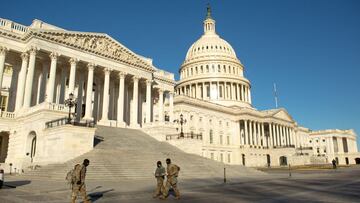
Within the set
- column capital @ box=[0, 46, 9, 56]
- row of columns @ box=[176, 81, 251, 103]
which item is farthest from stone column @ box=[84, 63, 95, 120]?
row of columns @ box=[176, 81, 251, 103]

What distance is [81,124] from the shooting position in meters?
30.2

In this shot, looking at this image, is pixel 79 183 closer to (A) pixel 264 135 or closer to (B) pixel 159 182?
(B) pixel 159 182

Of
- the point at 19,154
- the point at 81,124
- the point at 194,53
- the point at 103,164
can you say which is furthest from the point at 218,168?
the point at 194,53

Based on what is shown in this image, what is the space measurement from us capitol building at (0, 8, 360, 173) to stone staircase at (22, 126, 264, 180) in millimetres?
2663

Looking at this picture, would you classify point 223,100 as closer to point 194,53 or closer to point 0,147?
point 194,53

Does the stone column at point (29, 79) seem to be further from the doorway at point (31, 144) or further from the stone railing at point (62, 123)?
the stone railing at point (62, 123)

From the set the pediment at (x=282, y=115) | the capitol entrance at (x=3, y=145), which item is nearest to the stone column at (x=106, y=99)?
the capitol entrance at (x=3, y=145)

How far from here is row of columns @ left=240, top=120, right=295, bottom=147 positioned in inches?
3485

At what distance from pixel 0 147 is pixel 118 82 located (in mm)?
22731

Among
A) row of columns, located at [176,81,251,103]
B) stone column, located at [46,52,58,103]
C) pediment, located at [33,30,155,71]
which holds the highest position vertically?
row of columns, located at [176,81,251,103]

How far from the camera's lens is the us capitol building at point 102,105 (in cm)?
3303

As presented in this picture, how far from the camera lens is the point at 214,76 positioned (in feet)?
343

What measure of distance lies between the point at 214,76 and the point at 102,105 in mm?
59870

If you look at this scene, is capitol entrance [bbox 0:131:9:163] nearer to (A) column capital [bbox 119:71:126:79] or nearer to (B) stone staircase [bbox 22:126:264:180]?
(B) stone staircase [bbox 22:126:264:180]
